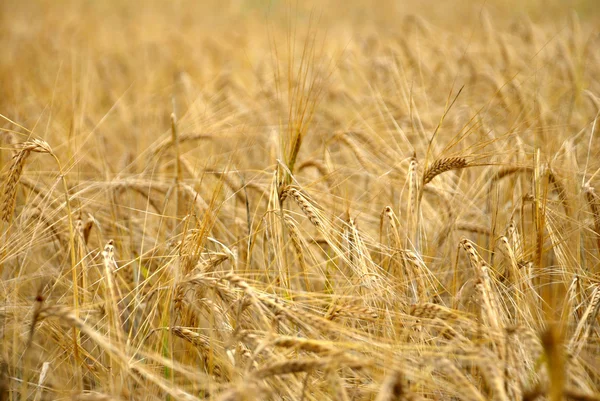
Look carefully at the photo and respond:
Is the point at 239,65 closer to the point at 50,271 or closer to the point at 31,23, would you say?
the point at 50,271

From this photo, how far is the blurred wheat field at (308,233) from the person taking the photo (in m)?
1.22

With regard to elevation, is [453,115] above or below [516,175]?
above

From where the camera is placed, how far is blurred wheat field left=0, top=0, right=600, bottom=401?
1.22 meters

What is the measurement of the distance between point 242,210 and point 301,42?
505 cm

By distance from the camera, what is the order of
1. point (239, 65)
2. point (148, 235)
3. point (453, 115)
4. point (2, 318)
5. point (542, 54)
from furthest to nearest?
point (239, 65) → point (542, 54) → point (453, 115) → point (148, 235) → point (2, 318)

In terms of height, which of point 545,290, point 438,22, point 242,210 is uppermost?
point 438,22

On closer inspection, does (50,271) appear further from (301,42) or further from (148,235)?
(301,42)

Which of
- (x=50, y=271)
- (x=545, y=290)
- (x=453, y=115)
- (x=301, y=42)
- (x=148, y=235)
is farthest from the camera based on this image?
(x=301, y=42)

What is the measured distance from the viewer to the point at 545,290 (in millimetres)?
1838

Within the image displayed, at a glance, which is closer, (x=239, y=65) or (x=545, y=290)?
(x=545, y=290)

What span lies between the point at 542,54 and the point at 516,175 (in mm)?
2223

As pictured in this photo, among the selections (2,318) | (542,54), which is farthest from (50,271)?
(542,54)

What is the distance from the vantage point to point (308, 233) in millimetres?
1583

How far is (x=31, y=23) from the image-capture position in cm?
764
